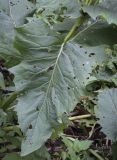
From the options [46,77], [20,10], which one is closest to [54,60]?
[46,77]

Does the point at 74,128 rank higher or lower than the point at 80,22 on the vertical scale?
lower

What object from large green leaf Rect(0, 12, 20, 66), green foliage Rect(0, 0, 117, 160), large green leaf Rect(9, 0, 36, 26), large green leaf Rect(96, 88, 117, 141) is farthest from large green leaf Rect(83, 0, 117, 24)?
large green leaf Rect(96, 88, 117, 141)

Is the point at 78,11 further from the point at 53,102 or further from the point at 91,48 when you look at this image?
the point at 53,102

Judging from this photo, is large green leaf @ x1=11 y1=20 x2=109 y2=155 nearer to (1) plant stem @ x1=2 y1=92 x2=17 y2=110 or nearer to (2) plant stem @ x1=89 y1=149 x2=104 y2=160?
(1) plant stem @ x1=2 y1=92 x2=17 y2=110

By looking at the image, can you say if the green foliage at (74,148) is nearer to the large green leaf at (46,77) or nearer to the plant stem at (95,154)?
the plant stem at (95,154)

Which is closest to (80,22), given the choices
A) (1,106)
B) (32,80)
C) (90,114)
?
(32,80)

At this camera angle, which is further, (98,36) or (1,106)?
(1,106)
